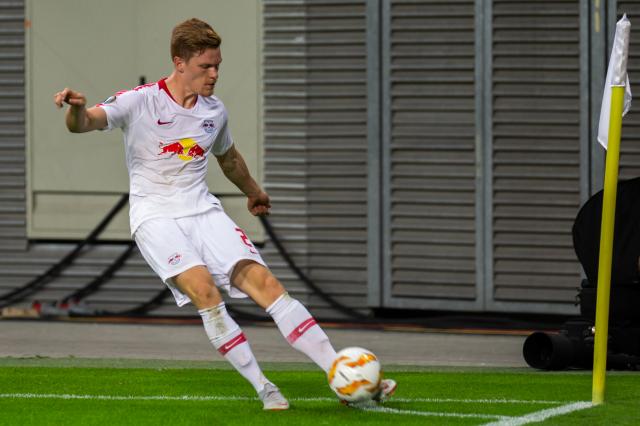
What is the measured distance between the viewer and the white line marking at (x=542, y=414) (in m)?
7.37

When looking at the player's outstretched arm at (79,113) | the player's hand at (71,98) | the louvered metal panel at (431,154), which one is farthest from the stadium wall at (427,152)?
the player's hand at (71,98)

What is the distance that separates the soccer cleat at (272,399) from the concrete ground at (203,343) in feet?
9.78

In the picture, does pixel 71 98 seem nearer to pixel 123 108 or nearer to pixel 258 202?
pixel 123 108

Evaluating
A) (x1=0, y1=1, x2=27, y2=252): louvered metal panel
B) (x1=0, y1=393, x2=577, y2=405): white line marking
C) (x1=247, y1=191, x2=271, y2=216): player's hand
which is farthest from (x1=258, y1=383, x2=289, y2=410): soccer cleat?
(x1=0, y1=1, x2=27, y2=252): louvered metal panel

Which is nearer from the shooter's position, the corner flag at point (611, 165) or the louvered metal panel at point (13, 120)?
A: the corner flag at point (611, 165)

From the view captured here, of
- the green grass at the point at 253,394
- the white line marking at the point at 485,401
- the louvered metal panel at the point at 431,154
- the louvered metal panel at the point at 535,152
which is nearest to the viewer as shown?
the green grass at the point at 253,394

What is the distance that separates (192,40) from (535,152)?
229 inches

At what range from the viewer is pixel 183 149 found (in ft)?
26.2

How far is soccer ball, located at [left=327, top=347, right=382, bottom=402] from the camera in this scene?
7.36 metres

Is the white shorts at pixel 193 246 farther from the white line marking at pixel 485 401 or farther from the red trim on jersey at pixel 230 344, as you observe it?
the white line marking at pixel 485 401

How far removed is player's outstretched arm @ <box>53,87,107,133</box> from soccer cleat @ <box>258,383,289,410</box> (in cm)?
160

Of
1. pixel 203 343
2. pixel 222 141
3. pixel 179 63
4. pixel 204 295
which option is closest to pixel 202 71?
pixel 179 63

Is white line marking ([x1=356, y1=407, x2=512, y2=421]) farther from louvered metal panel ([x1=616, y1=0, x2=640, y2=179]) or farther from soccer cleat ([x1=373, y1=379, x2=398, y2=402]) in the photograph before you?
louvered metal panel ([x1=616, y1=0, x2=640, y2=179])

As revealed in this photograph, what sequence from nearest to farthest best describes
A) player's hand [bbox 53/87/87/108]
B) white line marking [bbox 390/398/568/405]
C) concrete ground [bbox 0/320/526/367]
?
player's hand [bbox 53/87/87/108], white line marking [bbox 390/398/568/405], concrete ground [bbox 0/320/526/367]
